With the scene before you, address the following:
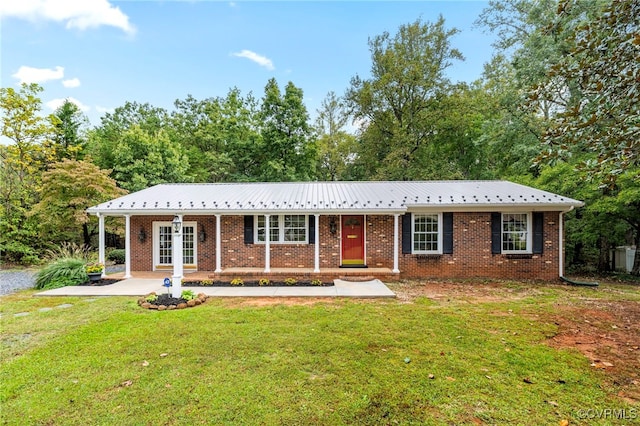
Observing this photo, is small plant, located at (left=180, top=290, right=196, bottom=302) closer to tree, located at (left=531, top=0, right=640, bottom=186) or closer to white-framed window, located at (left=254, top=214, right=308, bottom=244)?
white-framed window, located at (left=254, top=214, right=308, bottom=244)

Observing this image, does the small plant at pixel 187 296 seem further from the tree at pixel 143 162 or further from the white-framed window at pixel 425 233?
the tree at pixel 143 162

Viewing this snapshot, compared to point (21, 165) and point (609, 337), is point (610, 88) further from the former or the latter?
point (21, 165)

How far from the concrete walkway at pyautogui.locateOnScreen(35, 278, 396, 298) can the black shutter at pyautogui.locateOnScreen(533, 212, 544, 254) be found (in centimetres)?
561

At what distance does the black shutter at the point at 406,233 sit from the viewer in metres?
10.6

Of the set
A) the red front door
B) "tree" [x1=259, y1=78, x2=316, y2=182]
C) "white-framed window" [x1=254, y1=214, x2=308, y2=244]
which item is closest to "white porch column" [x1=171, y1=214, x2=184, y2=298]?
"white-framed window" [x1=254, y1=214, x2=308, y2=244]

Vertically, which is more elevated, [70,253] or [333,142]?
[333,142]

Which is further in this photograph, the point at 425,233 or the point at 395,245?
the point at 425,233

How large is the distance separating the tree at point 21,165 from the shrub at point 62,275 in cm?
728

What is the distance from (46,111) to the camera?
15.9m

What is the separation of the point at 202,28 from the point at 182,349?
43.9 ft

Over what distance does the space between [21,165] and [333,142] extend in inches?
759

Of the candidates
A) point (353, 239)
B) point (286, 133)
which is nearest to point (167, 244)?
point (353, 239)

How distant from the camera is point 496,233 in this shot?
10.4m

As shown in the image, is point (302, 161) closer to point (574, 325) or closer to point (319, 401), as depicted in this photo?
point (574, 325)
